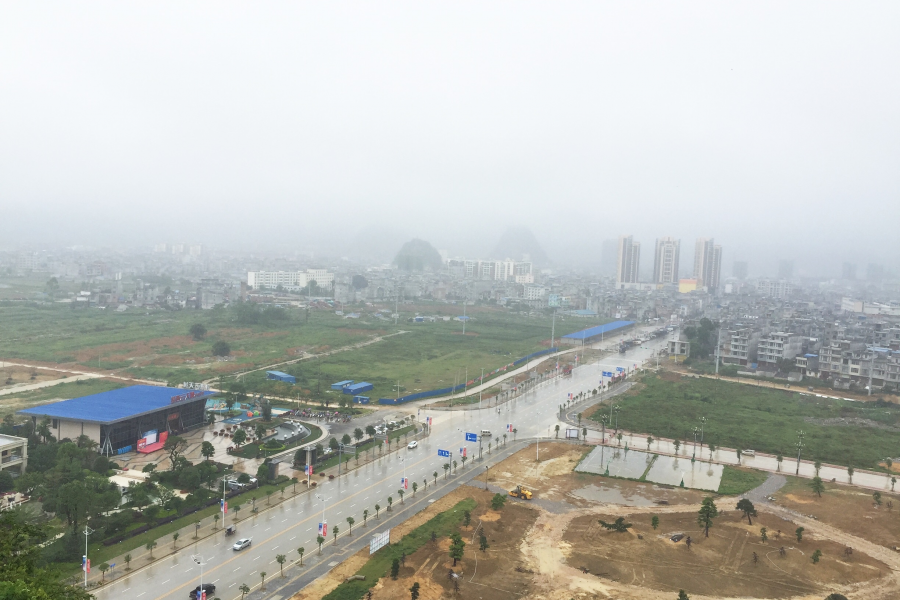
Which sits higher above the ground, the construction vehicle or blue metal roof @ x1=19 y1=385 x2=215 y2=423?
blue metal roof @ x1=19 y1=385 x2=215 y2=423

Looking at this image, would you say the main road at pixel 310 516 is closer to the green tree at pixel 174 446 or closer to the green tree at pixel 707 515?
the green tree at pixel 174 446

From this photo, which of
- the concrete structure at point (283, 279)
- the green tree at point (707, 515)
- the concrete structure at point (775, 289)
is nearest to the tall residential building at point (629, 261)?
the concrete structure at point (775, 289)

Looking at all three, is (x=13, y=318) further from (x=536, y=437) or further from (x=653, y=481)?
(x=653, y=481)

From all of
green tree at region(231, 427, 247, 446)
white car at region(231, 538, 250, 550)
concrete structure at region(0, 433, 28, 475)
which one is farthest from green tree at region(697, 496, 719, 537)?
concrete structure at region(0, 433, 28, 475)

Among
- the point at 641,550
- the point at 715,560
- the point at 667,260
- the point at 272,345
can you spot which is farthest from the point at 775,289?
the point at 641,550

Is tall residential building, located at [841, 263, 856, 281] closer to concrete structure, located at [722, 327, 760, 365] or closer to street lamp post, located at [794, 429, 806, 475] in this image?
concrete structure, located at [722, 327, 760, 365]

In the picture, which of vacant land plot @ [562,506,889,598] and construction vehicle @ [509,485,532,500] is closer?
vacant land plot @ [562,506,889,598]

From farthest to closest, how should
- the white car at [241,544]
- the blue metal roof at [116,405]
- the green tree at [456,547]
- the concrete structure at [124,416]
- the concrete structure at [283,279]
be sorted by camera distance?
the concrete structure at [283,279], the blue metal roof at [116,405], the concrete structure at [124,416], the white car at [241,544], the green tree at [456,547]
